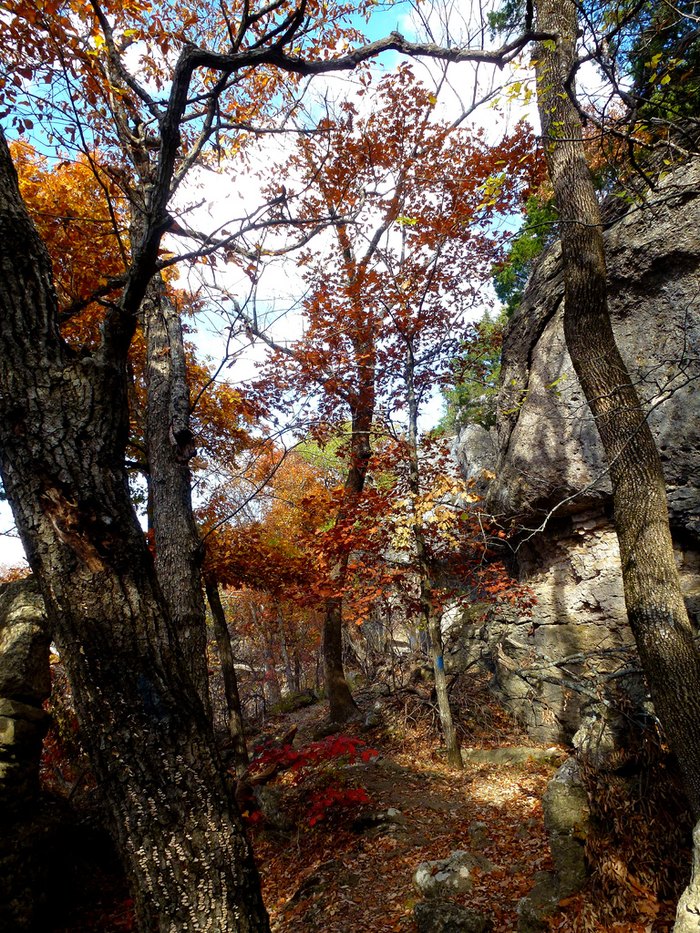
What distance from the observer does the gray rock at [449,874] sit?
15.8ft

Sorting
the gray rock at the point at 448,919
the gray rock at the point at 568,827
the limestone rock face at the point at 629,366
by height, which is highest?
the limestone rock face at the point at 629,366

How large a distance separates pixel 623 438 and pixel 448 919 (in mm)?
Answer: 4400

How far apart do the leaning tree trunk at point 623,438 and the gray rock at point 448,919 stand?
6.46 ft

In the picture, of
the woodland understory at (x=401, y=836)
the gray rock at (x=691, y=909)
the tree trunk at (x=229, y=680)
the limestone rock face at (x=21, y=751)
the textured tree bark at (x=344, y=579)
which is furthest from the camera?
the textured tree bark at (x=344, y=579)

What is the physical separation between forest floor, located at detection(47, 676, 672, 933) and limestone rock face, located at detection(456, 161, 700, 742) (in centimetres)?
148

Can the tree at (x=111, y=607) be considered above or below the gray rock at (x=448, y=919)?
above

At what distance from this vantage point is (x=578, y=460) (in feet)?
27.3

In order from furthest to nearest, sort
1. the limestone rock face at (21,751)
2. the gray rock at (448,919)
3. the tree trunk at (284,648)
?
1. the tree trunk at (284,648)
2. the limestone rock face at (21,751)
3. the gray rock at (448,919)

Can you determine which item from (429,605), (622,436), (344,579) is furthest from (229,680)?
(622,436)

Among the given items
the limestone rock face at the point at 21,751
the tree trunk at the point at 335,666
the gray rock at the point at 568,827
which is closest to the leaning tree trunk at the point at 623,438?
the gray rock at the point at 568,827

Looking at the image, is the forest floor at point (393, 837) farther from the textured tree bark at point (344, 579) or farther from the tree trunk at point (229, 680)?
the textured tree bark at point (344, 579)

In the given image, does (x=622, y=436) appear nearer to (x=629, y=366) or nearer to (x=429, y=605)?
(x=629, y=366)

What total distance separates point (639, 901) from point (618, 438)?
3634 mm

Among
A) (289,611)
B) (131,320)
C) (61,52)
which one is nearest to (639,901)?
(131,320)
